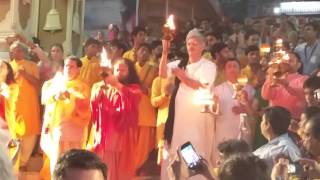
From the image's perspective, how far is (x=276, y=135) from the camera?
445 cm

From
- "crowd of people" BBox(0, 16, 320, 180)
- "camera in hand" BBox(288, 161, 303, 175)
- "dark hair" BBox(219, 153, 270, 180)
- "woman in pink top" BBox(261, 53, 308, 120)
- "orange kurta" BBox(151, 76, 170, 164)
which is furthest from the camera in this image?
"orange kurta" BBox(151, 76, 170, 164)

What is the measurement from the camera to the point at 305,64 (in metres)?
7.86

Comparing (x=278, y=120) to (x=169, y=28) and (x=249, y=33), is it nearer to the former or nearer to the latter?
(x=169, y=28)

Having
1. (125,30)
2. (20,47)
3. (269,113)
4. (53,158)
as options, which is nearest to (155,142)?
(53,158)

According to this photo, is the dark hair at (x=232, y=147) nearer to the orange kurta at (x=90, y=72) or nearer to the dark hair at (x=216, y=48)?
the dark hair at (x=216, y=48)

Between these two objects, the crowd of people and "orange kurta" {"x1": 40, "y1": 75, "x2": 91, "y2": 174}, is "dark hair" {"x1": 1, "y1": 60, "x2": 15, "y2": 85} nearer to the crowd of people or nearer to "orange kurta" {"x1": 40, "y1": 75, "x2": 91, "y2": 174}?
the crowd of people

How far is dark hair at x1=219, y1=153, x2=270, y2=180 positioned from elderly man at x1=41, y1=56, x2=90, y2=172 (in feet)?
12.8

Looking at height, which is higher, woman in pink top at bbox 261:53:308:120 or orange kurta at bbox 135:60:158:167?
woman in pink top at bbox 261:53:308:120

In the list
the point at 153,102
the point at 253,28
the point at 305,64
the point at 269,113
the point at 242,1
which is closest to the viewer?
the point at 269,113

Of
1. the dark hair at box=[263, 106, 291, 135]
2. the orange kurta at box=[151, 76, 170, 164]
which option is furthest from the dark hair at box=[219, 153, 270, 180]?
the orange kurta at box=[151, 76, 170, 164]

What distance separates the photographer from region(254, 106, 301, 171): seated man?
168 inches

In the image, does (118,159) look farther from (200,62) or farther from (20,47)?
(20,47)

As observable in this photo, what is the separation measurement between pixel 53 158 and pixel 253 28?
4.58 m

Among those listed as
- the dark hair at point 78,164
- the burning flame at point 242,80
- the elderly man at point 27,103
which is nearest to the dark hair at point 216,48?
the burning flame at point 242,80
